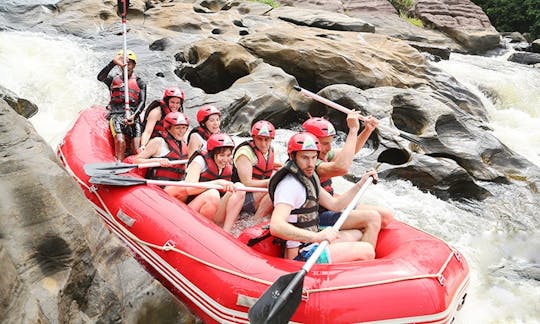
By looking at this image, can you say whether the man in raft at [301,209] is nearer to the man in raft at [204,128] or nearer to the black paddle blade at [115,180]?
the black paddle blade at [115,180]

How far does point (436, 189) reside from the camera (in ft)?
23.2

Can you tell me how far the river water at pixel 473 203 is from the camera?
4938mm

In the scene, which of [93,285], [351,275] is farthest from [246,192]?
[93,285]

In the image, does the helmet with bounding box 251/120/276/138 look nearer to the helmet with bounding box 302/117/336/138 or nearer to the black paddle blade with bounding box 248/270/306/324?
the helmet with bounding box 302/117/336/138

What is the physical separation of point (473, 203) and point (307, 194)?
15.4 ft

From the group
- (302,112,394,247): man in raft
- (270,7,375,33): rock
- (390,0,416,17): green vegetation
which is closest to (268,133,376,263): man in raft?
(302,112,394,247): man in raft

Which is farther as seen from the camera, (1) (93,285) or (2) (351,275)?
(2) (351,275)

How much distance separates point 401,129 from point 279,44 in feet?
11.1

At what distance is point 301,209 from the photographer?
327 centimetres

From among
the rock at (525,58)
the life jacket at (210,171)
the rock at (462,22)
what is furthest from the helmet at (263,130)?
the rock at (462,22)

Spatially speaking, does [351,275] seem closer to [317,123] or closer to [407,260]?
[407,260]

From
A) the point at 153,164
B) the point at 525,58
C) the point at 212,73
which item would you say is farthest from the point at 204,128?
the point at 525,58

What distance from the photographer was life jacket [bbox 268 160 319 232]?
3.22m

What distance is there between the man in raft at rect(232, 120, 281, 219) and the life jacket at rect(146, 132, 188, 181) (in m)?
0.85
